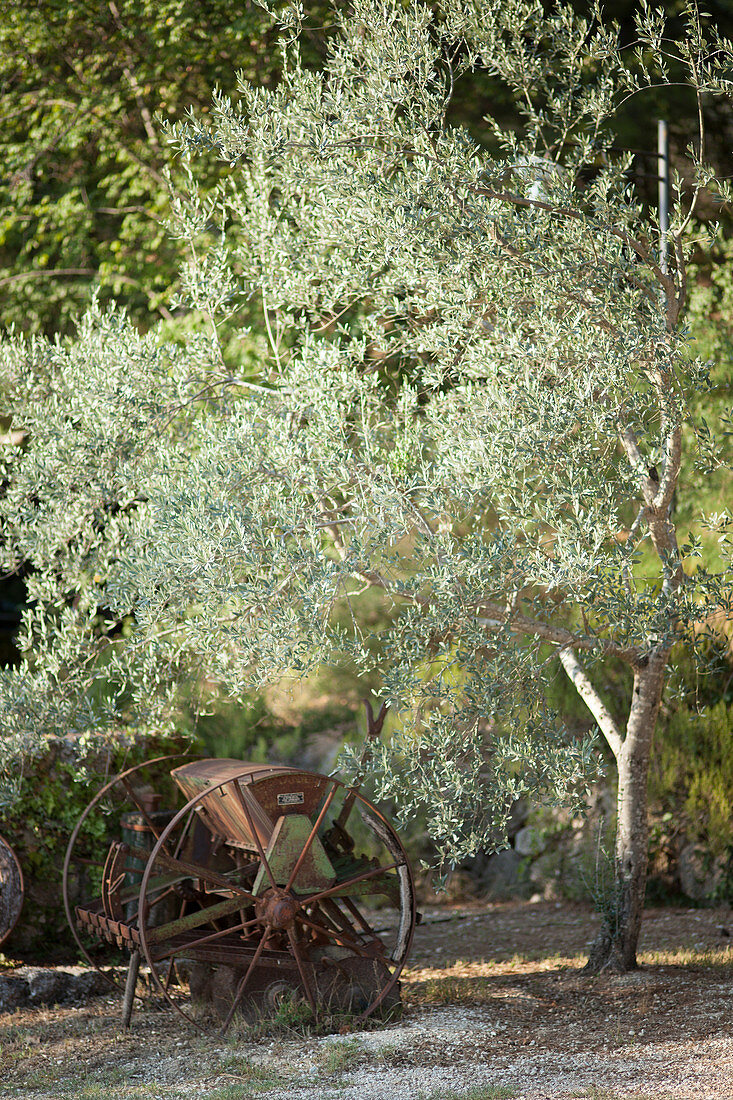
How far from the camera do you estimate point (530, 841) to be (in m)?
9.08

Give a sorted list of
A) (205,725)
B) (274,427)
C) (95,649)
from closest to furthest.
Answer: (274,427), (95,649), (205,725)

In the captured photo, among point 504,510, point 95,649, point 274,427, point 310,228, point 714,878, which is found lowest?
point 714,878

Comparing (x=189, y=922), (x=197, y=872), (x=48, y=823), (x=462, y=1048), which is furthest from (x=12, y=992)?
(x=462, y=1048)

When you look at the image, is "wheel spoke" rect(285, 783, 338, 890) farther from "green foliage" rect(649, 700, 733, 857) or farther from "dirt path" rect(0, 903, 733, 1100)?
"green foliage" rect(649, 700, 733, 857)

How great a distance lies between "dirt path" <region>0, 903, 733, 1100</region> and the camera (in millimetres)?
4445

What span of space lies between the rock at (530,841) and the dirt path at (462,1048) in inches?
91.0

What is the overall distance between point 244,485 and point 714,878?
5208mm

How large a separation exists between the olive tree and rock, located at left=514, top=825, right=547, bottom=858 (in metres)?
3.01

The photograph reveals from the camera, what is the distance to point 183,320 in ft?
37.3

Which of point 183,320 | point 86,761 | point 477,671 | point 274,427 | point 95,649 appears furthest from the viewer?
point 183,320

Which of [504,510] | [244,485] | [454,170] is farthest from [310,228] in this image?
[504,510]

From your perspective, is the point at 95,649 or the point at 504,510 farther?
the point at 95,649

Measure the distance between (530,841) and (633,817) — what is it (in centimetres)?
330

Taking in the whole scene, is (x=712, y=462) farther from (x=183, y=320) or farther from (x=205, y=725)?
(x=183, y=320)
